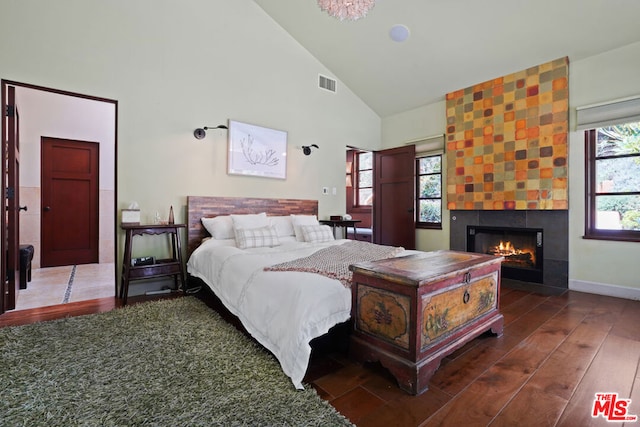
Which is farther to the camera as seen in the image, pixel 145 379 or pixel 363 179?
pixel 363 179

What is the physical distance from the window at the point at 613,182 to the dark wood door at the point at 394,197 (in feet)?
7.26

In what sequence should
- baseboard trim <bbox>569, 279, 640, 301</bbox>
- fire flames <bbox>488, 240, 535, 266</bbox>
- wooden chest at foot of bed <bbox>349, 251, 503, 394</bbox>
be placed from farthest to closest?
1. fire flames <bbox>488, 240, 535, 266</bbox>
2. baseboard trim <bbox>569, 279, 640, 301</bbox>
3. wooden chest at foot of bed <bbox>349, 251, 503, 394</bbox>

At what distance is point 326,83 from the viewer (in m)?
4.98

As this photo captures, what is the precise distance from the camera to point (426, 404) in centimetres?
153

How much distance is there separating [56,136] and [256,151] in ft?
11.5

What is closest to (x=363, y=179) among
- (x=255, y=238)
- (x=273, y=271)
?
(x=255, y=238)

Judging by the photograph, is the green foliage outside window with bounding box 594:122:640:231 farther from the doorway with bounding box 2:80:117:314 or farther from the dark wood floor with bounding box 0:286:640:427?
the doorway with bounding box 2:80:117:314

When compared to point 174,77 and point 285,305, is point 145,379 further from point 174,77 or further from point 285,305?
point 174,77

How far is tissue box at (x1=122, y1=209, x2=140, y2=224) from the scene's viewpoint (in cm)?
316

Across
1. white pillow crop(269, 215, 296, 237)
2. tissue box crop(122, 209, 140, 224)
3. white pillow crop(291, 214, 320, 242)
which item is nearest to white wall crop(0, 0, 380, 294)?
tissue box crop(122, 209, 140, 224)

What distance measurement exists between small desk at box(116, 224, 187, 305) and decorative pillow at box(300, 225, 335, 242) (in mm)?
1402

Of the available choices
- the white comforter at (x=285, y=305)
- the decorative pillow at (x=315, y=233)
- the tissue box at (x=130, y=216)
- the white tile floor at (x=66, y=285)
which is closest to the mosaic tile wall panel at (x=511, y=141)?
the decorative pillow at (x=315, y=233)

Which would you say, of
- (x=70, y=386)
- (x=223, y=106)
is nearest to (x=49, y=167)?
(x=223, y=106)

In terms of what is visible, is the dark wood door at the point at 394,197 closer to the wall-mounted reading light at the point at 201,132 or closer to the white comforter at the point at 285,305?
the wall-mounted reading light at the point at 201,132
